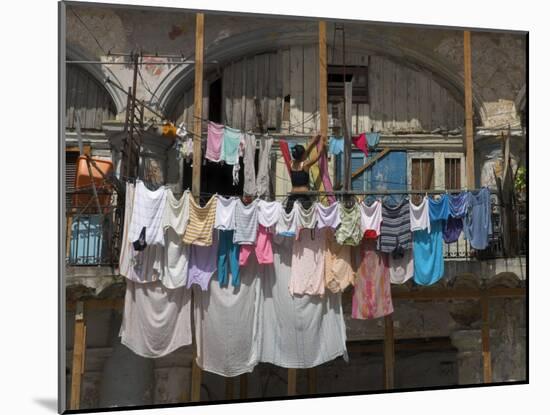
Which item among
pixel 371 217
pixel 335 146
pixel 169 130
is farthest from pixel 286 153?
pixel 169 130

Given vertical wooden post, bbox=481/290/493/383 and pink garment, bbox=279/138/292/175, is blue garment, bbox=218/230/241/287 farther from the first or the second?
vertical wooden post, bbox=481/290/493/383

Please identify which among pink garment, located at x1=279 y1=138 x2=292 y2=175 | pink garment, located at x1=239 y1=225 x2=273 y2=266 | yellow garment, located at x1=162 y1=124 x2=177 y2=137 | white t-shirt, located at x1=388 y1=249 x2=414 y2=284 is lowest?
white t-shirt, located at x1=388 y1=249 x2=414 y2=284

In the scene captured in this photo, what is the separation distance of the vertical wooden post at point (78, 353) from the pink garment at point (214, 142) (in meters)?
1.68

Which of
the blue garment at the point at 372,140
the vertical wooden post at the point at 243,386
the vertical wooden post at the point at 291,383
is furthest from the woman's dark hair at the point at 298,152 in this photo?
the vertical wooden post at the point at 243,386

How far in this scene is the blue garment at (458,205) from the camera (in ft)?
25.8

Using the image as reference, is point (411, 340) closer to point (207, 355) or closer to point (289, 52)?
point (207, 355)

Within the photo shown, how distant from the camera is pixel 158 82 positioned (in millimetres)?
7547

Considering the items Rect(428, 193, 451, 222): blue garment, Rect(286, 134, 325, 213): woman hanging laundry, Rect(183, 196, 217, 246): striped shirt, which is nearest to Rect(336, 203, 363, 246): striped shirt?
Rect(286, 134, 325, 213): woman hanging laundry

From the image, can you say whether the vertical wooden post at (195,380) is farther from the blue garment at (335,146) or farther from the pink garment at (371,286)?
the blue garment at (335,146)

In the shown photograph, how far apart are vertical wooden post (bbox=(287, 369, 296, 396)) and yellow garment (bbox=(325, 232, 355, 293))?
2.68 feet

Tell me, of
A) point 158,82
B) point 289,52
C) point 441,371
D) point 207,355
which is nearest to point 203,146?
point 158,82

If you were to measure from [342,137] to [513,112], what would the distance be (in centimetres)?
169

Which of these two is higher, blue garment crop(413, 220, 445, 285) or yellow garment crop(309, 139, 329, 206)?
yellow garment crop(309, 139, 329, 206)

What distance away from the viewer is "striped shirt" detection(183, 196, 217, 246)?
7.36 metres
